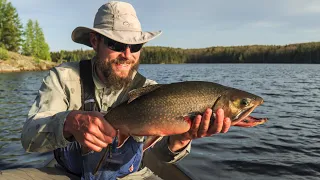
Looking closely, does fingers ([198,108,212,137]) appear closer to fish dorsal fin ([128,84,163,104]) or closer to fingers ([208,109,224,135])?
fingers ([208,109,224,135])

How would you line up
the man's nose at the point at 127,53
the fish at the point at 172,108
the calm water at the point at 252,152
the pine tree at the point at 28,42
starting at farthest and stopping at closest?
the pine tree at the point at 28,42 < the calm water at the point at 252,152 < the man's nose at the point at 127,53 < the fish at the point at 172,108

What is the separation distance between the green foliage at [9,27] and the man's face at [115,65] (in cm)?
6736

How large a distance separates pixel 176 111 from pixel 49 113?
1298 millimetres

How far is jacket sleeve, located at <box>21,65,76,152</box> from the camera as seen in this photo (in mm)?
2877

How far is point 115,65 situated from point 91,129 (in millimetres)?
1439

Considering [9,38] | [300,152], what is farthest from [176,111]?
[9,38]

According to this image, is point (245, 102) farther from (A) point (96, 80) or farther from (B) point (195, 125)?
(A) point (96, 80)

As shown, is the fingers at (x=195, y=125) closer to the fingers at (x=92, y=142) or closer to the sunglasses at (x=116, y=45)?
the fingers at (x=92, y=142)

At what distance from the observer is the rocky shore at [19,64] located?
5259 centimetres

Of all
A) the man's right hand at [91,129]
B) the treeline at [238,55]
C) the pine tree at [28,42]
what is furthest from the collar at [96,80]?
the treeline at [238,55]

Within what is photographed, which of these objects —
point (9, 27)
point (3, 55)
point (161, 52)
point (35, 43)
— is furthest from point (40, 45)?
point (161, 52)

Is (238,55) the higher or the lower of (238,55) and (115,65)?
the higher

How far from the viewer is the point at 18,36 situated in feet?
225

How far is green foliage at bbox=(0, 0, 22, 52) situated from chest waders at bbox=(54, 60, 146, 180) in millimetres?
67340
